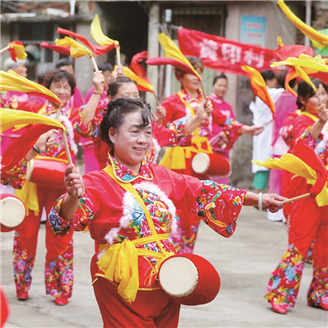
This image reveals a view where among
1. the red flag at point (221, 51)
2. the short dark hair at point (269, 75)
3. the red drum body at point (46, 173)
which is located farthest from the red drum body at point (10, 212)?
the short dark hair at point (269, 75)

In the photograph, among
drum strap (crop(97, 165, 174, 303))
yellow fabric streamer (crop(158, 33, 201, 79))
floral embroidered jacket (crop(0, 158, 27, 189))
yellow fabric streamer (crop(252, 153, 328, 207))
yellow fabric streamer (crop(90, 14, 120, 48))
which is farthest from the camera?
yellow fabric streamer (crop(90, 14, 120, 48))

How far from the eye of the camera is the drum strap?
288 cm

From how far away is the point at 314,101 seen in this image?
484cm

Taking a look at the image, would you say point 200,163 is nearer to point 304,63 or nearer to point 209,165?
point 209,165

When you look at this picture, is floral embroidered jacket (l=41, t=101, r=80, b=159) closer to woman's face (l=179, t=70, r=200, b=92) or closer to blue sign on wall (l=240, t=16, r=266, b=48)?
woman's face (l=179, t=70, r=200, b=92)

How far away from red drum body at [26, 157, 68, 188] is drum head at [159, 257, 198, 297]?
6.60 ft

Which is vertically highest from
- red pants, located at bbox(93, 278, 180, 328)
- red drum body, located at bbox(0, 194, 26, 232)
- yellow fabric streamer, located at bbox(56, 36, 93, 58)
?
yellow fabric streamer, located at bbox(56, 36, 93, 58)

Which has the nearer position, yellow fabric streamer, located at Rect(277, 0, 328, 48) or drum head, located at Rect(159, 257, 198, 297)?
drum head, located at Rect(159, 257, 198, 297)

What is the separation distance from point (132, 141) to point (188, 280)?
705 mm

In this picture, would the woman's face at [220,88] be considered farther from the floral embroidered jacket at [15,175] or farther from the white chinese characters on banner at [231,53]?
the floral embroidered jacket at [15,175]

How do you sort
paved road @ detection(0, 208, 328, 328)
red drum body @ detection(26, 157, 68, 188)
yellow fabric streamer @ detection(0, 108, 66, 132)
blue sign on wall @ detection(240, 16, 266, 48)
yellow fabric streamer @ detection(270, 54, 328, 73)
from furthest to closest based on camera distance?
blue sign on wall @ detection(240, 16, 266, 48) < red drum body @ detection(26, 157, 68, 188) < paved road @ detection(0, 208, 328, 328) < yellow fabric streamer @ detection(270, 54, 328, 73) < yellow fabric streamer @ detection(0, 108, 66, 132)

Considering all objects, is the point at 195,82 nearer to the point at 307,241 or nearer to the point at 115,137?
the point at 307,241

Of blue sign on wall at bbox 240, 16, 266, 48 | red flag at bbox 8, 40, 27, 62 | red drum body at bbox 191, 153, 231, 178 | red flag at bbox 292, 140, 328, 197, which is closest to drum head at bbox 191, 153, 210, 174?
red drum body at bbox 191, 153, 231, 178

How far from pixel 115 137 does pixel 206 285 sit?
0.84m
